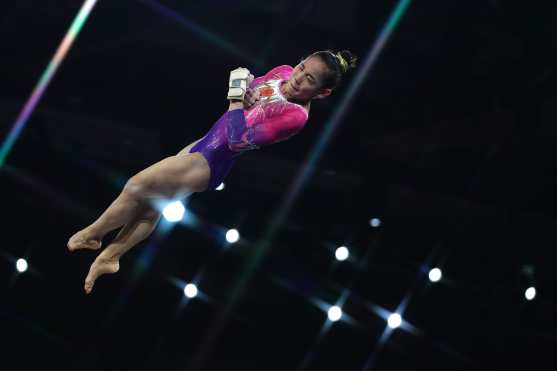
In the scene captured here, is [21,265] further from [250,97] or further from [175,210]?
[250,97]

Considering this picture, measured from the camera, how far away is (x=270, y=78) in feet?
9.13

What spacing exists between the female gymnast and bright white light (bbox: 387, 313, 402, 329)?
4.84m

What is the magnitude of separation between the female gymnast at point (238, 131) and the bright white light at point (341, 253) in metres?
4.46

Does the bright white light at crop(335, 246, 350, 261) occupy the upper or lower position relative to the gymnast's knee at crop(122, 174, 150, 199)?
upper

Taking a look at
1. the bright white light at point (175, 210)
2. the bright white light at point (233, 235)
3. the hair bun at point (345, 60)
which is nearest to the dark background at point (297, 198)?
the bright white light at point (233, 235)

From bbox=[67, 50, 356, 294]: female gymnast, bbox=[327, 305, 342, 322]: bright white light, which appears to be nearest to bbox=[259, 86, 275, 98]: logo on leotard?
bbox=[67, 50, 356, 294]: female gymnast

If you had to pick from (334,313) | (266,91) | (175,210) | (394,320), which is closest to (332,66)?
(266,91)

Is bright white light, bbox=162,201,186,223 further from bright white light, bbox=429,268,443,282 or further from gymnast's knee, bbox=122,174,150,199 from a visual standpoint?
bright white light, bbox=429,268,443,282

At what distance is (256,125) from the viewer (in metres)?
2.68

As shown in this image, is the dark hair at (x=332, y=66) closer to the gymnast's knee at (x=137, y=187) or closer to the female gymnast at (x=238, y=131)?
the female gymnast at (x=238, y=131)

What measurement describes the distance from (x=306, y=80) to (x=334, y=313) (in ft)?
15.8

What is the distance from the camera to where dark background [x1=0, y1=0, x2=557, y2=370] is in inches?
223

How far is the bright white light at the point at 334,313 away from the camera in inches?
279

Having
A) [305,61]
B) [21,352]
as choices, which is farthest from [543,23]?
[21,352]
